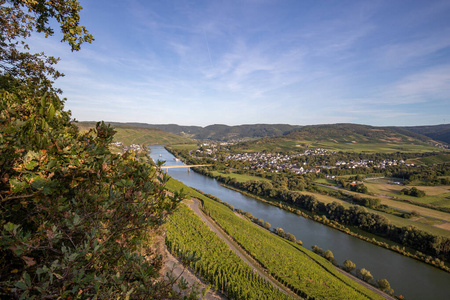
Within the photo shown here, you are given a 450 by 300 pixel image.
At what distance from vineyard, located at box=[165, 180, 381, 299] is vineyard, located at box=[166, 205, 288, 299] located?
2.38 m

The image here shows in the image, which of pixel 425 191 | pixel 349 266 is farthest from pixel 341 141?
pixel 349 266

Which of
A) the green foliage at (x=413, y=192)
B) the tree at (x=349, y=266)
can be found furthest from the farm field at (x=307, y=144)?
the tree at (x=349, y=266)

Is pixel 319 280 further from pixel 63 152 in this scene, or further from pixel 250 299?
pixel 63 152

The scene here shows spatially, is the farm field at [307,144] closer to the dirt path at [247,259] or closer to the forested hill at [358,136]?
the forested hill at [358,136]

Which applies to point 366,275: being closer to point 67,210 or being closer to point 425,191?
point 67,210

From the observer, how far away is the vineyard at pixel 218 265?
12.7m

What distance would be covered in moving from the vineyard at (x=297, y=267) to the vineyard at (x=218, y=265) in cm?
238

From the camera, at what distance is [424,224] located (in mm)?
27969

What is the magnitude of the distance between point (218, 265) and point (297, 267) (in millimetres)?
7691

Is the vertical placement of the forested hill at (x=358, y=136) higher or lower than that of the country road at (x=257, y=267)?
higher

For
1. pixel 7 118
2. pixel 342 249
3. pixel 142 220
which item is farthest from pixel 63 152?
pixel 342 249

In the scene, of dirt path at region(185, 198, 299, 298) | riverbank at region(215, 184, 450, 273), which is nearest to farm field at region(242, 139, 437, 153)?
riverbank at region(215, 184, 450, 273)

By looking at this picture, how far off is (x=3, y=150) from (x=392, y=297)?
2498 cm

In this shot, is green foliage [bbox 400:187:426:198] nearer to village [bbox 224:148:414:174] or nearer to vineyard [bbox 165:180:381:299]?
village [bbox 224:148:414:174]
